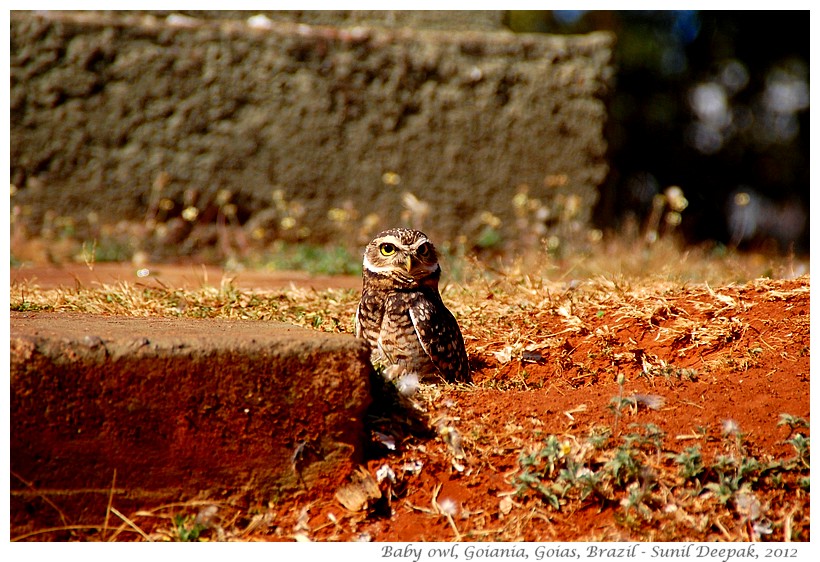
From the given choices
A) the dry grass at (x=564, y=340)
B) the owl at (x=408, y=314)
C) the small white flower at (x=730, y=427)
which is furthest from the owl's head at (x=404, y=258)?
the small white flower at (x=730, y=427)

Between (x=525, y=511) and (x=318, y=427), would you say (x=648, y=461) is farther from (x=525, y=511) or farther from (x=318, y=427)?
(x=318, y=427)

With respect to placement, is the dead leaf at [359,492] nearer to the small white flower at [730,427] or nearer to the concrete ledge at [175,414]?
the concrete ledge at [175,414]

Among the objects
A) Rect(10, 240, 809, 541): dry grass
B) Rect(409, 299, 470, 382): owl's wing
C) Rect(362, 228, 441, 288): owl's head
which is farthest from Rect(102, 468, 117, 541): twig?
Rect(362, 228, 441, 288): owl's head

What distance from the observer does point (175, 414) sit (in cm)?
287

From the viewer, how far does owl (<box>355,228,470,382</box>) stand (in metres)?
3.86

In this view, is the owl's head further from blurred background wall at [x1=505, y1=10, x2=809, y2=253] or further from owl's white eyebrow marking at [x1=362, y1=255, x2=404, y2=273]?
blurred background wall at [x1=505, y1=10, x2=809, y2=253]

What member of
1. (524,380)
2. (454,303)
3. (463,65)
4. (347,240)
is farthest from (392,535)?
(463,65)

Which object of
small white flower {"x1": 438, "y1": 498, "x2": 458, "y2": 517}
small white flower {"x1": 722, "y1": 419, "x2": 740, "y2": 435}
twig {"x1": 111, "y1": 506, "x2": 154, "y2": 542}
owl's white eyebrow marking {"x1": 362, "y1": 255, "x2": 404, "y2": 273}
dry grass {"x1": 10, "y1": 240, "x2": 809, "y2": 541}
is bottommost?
twig {"x1": 111, "y1": 506, "x2": 154, "y2": 542}

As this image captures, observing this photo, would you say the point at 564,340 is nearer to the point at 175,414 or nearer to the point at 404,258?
the point at 404,258

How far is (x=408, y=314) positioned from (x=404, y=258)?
0.86 feet

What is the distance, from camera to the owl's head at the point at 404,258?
3.99 metres

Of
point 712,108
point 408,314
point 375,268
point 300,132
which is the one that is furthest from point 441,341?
point 712,108

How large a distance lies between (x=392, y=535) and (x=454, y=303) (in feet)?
7.46

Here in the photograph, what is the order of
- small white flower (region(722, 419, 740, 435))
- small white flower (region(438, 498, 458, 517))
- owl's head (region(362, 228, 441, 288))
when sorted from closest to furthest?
1. small white flower (region(438, 498, 458, 517))
2. small white flower (region(722, 419, 740, 435))
3. owl's head (region(362, 228, 441, 288))
